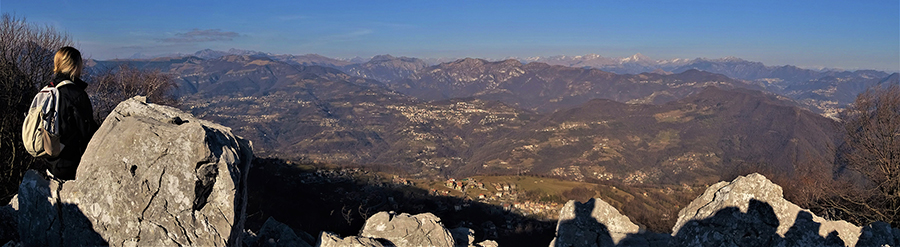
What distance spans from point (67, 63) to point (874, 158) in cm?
3663

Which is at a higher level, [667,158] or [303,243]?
[303,243]

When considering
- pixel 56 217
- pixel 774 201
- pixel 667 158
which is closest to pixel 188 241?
pixel 56 217

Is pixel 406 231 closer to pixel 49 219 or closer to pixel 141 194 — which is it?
pixel 141 194

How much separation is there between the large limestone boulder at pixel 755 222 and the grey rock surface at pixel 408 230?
5337mm

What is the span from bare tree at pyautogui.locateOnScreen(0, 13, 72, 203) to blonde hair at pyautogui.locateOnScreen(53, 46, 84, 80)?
40.7 ft

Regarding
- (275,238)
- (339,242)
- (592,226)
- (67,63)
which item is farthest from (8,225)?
(592,226)

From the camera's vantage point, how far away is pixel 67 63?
638cm

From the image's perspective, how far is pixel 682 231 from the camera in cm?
859

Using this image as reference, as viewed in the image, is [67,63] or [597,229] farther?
[597,229]

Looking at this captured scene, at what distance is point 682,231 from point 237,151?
328 inches

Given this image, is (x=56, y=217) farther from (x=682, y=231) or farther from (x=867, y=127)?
(x=867, y=127)

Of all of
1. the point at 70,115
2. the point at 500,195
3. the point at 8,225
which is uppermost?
the point at 70,115

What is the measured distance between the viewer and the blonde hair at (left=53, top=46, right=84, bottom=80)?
6281 millimetres

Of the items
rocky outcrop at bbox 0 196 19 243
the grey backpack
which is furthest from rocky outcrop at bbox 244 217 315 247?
the grey backpack
